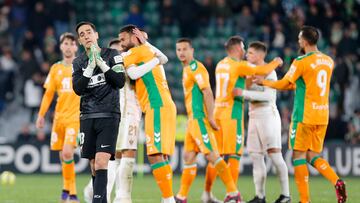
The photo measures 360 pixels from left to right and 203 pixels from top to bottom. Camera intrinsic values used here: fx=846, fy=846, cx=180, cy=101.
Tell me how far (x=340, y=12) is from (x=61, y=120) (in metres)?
14.5

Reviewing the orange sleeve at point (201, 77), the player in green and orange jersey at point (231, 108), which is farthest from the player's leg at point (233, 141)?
the orange sleeve at point (201, 77)

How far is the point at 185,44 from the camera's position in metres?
13.0

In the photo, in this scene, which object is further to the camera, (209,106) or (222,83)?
(222,83)

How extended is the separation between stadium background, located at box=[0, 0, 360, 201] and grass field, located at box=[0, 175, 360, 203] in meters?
2.00

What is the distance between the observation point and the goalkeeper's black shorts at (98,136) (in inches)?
406

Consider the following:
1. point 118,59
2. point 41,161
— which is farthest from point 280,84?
Answer: point 41,161

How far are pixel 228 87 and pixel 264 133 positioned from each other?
0.93 metres

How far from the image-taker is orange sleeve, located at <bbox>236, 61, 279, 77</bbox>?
12.7 metres

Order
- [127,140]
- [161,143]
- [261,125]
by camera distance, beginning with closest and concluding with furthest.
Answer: [161,143] < [127,140] < [261,125]

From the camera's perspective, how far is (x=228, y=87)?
13.5 meters

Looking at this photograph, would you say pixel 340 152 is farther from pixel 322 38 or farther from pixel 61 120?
pixel 61 120

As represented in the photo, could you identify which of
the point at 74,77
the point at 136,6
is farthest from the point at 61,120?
the point at 136,6

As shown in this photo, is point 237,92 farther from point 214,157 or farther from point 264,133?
point 214,157

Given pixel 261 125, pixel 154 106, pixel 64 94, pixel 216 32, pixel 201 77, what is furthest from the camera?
pixel 216 32
